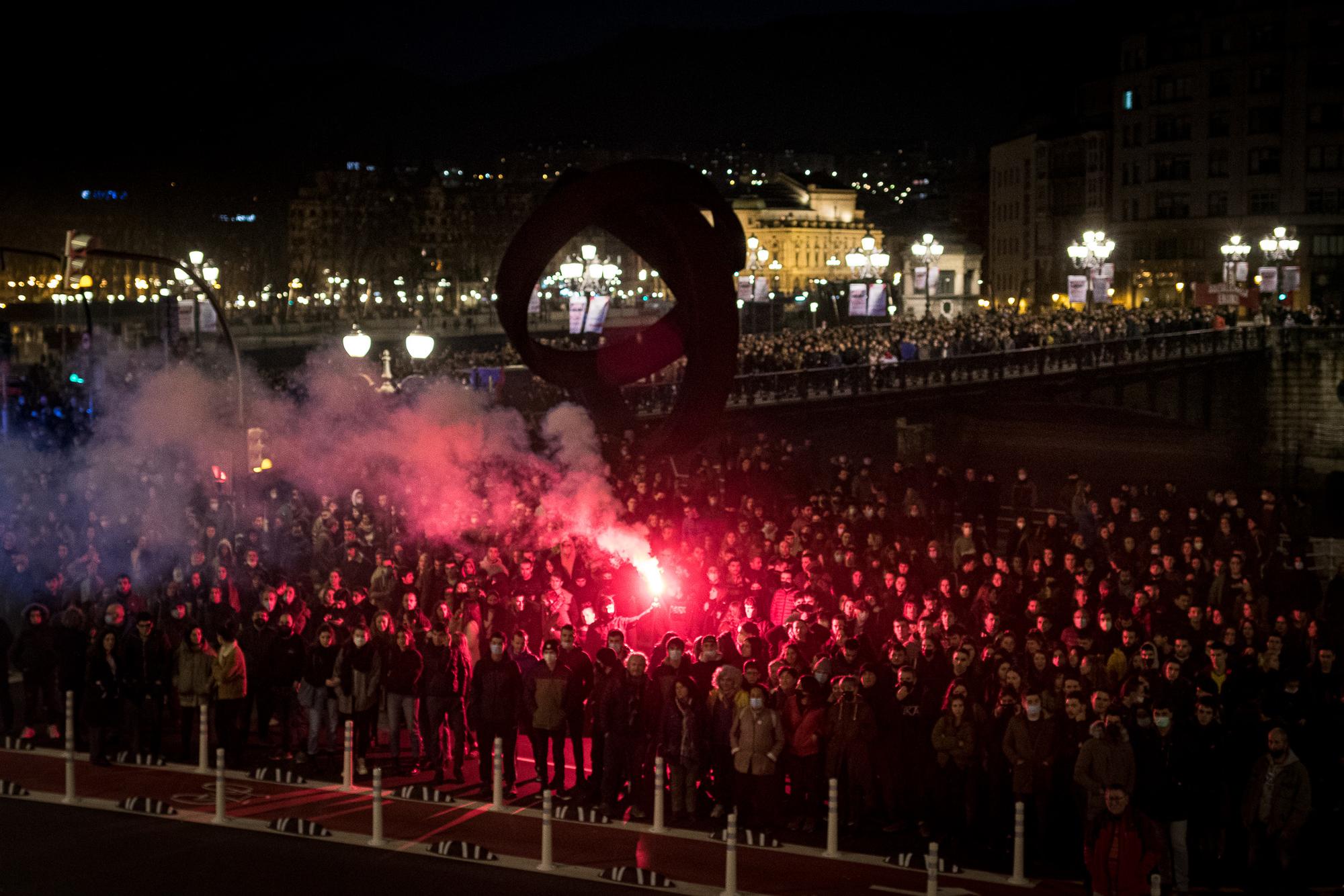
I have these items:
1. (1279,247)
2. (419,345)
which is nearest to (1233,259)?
(1279,247)

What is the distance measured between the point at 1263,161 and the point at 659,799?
73782 millimetres

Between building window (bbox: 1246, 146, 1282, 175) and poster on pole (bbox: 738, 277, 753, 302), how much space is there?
94.7 ft

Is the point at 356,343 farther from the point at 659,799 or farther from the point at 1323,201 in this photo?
the point at 1323,201

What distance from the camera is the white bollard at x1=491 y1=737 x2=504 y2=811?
46.4 ft

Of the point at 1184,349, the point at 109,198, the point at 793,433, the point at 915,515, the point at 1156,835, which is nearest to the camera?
the point at 1156,835

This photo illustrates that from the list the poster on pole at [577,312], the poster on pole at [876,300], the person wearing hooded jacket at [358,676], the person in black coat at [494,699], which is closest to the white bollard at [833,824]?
the person in black coat at [494,699]

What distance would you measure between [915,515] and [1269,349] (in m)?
33.2

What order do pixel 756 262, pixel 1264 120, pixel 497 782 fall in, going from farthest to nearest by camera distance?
pixel 756 262 < pixel 1264 120 < pixel 497 782

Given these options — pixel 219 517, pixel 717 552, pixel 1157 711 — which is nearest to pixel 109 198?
pixel 219 517

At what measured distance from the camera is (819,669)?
14586mm

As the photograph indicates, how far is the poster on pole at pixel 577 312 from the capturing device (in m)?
47.8

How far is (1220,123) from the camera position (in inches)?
3187

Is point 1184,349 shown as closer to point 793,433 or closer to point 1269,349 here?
point 1269,349

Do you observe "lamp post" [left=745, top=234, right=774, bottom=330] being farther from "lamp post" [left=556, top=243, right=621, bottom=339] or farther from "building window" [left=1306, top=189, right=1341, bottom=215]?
"building window" [left=1306, top=189, right=1341, bottom=215]
